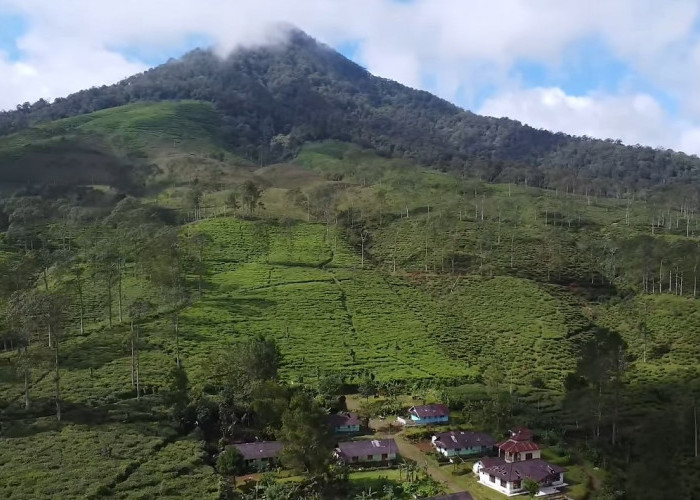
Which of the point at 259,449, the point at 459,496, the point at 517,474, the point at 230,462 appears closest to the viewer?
the point at 459,496

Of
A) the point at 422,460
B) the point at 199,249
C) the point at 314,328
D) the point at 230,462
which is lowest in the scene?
the point at 422,460

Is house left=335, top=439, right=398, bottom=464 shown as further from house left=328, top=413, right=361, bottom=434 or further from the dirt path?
house left=328, top=413, right=361, bottom=434

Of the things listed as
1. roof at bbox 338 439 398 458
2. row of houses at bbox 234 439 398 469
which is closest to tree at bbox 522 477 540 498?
row of houses at bbox 234 439 398 469

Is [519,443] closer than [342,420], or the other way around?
[519,443]

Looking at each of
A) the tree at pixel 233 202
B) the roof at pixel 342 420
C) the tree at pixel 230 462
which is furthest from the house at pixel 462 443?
the tree at pixel 233 202

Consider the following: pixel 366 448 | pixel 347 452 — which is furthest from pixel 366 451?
pixel 347 452

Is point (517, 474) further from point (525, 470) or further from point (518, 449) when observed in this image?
point (518, 449)

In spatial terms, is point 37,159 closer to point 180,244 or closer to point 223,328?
point 180,244

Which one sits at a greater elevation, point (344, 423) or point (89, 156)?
point (89, 156)
